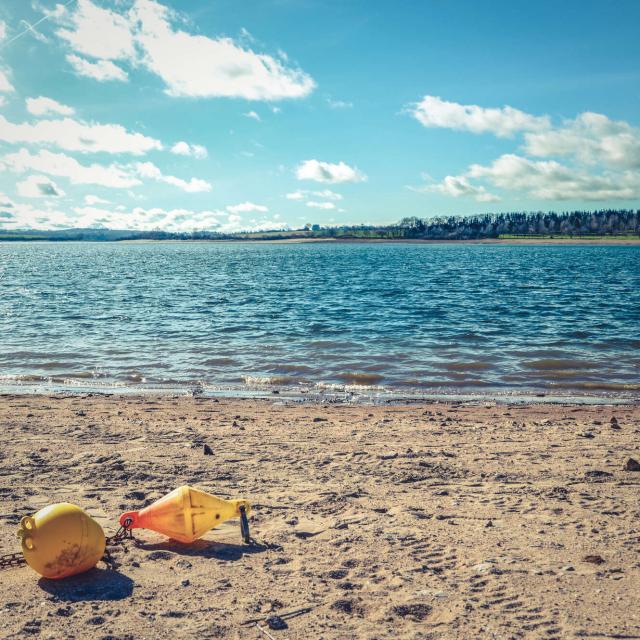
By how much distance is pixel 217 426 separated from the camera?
941 cm

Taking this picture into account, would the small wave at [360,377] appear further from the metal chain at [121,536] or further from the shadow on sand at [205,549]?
the metal chain at [121,536]

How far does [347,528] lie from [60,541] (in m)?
2.53

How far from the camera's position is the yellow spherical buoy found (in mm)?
4301

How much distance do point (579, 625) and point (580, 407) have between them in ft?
27.9

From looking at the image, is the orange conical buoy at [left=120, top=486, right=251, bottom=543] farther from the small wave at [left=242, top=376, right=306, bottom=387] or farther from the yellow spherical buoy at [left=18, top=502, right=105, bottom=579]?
the small wave at [left=242, top=376, right=306, bottom=387]

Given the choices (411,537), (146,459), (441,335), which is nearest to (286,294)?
(441,335)

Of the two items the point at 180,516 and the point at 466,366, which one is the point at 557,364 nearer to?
the point at 466,366

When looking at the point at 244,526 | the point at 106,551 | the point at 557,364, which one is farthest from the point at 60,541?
the point at 557,364

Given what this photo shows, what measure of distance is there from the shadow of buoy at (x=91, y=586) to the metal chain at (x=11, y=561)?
1.13ft

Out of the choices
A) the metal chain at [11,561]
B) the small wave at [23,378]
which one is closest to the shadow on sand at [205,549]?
the metal chain at [11,561]

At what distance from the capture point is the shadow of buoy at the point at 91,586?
4234 mm

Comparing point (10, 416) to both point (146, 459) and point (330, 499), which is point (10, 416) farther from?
point (330, 499)

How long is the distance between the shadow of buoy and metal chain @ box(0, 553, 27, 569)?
34 centimetres

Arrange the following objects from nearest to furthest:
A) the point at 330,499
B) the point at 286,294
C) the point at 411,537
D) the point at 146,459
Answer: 1. the point at 411,537
2. the point at 330,499
3. the point at 146,459
4. the point at 286,294
